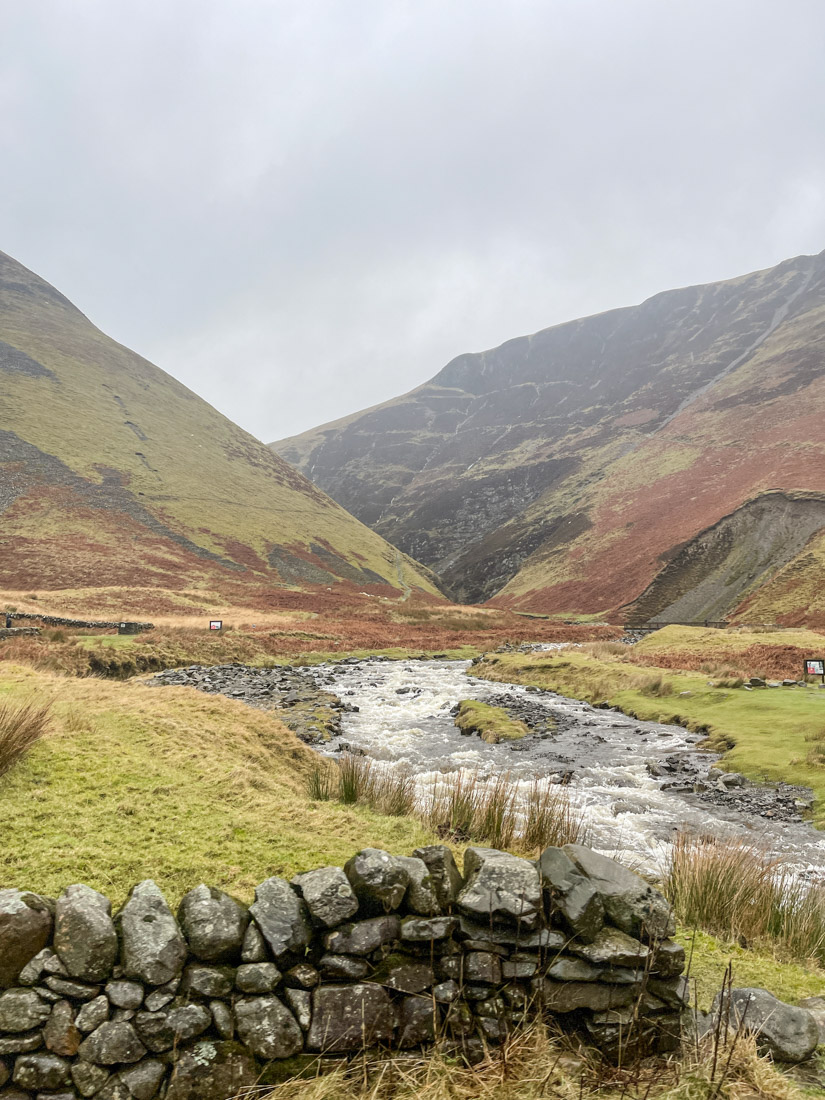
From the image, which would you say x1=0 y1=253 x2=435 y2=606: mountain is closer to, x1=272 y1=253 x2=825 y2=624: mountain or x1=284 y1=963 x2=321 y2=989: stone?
x1=272 y1=253 x2=825 y2=624: mountain

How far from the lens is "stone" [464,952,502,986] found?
457 centimetres

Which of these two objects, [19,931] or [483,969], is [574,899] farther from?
[19,931]

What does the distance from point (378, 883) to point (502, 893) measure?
1.05 meters

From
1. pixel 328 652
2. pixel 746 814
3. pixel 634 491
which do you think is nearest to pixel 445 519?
pixel 634 491

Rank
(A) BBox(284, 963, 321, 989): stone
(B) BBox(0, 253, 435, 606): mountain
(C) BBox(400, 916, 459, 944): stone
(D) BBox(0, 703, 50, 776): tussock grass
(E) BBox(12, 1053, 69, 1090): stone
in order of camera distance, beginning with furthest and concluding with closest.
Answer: (B) BBox(0, 253, 435, 606): mountain → (D) BBox(0, 703, 50, 776): tussock grass → (C) BBox(400, 916, 459, 944): stone → (A) BBox(284, 963, 321, 989): stone → (E) BBox(12, 1053, 69, 1090): stone

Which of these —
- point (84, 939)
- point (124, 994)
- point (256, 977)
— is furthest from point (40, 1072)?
point (256, 977)

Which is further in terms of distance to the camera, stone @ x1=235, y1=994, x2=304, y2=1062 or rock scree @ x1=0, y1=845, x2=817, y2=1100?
stone @ x1=235, y1=994, x2=304, y2=1062

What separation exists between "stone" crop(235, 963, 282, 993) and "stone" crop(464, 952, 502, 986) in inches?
58.9

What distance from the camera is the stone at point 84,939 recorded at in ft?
12.7

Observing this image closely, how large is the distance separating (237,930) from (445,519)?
16883cm

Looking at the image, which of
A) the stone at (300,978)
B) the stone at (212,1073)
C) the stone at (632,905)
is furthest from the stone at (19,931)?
the stone at (632,905)

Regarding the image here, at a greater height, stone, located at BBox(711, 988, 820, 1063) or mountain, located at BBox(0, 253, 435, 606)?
mountain, located at BBox(0, 253, 435, 606)

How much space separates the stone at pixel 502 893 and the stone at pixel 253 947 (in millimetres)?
1572

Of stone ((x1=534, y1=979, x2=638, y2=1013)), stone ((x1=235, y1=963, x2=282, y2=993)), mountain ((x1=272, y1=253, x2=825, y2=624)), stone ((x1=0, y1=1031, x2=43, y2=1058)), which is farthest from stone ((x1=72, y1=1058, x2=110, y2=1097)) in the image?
mountain ((x1=272, y1=253, x2=825, y2=624))
